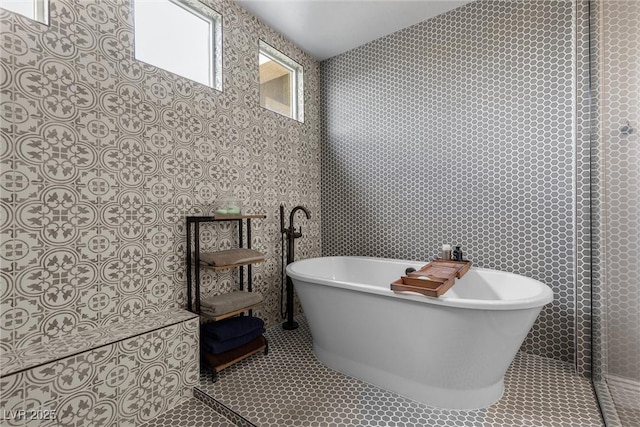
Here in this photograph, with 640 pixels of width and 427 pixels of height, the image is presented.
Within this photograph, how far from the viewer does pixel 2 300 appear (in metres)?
1.37

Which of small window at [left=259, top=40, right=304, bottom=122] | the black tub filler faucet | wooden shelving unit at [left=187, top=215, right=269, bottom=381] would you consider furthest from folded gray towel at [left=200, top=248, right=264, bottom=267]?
small window at [left=259, top=40, right=304, bottom=122]

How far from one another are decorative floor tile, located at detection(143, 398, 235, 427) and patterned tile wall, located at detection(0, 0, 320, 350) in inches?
23.2

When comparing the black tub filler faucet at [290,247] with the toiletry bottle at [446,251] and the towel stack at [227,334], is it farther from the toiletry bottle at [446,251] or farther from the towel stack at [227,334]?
the toiletry bottle at [446,251]

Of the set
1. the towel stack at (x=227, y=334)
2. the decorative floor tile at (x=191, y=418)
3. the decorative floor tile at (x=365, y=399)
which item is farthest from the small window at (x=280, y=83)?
the decorative floor tile at (x=191, y=418)

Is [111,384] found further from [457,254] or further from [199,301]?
[457,254]

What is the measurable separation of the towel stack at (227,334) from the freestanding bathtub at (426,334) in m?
0.41

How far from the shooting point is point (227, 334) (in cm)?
197

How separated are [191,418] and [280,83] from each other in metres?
2.80

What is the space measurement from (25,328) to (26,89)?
1135 millimetres

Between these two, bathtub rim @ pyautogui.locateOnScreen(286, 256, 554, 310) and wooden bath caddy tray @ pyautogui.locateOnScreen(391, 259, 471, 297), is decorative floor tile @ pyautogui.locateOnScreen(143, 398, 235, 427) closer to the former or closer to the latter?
bathtub rim @ pyautogui.locateOnScreen(286, 256, 554, 310)

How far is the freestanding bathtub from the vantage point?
153cm

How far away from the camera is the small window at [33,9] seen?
150cm

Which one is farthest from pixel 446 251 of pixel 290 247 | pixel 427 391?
pixel 290 247

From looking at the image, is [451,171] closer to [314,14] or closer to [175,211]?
[314,14]
